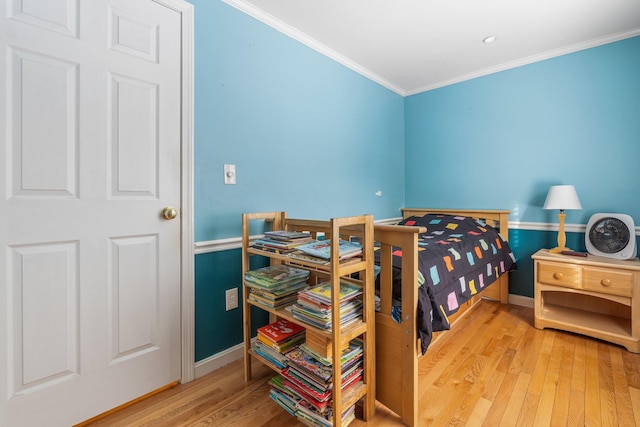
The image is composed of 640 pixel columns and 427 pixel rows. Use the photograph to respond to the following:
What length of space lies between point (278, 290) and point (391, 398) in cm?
71

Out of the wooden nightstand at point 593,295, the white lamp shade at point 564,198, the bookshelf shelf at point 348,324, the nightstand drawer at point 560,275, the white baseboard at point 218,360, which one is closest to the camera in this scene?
the bookshelf shelf at point 348,324

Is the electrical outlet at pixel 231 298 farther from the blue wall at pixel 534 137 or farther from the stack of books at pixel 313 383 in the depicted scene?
the blue wall at pixel 534 137

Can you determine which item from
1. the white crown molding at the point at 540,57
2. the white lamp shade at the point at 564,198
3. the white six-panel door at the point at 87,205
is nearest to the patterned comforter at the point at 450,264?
the white lamp shade at the point at 564,198

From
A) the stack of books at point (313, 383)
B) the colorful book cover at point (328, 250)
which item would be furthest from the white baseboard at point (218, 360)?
the colorful book cover at point (328, 250)

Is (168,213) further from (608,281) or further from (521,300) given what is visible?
(521,300)

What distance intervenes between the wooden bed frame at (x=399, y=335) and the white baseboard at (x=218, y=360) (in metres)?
0.92

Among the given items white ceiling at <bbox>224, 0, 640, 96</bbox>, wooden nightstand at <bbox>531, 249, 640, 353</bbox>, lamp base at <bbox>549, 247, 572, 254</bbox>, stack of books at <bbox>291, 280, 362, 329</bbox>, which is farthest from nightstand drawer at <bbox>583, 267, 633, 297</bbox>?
stack of books at <bbox>291, 280, 362, 329</bbox>

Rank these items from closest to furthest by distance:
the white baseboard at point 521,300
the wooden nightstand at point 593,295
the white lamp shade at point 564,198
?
the wooden nightstand at point 593,295
the white lamp shade at point 564,198
the white baseboard at point 521,300

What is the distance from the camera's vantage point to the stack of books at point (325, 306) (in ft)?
3.93

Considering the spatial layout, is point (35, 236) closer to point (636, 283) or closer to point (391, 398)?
point (391, 398)

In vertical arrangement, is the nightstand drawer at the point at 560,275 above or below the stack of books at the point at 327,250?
below

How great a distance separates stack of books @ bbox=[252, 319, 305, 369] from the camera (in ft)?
4.66

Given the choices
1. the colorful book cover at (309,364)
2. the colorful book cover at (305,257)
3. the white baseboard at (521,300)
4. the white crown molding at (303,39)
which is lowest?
the white baseboard at (521,300)

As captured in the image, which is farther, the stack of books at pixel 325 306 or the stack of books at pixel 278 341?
the stack of books at pixel 278 341
